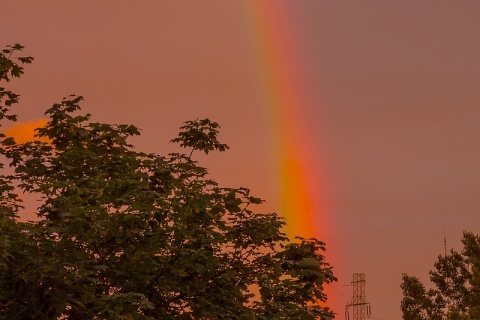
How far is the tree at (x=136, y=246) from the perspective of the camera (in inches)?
906

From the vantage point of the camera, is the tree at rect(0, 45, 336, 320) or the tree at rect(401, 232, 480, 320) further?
the tree at rect(401, 232, 480, 320)

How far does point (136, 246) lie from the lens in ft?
80.7

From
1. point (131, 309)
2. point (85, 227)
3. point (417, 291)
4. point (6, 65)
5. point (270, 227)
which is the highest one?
point (417, 291)

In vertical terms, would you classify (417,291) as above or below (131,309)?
above

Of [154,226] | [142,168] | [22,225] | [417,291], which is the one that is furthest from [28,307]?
[417,291]

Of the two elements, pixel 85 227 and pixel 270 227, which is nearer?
pixel 85 227

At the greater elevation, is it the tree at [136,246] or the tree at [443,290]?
the tree at [443,290]

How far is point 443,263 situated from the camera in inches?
2633

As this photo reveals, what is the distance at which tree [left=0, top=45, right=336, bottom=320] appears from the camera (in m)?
23.0

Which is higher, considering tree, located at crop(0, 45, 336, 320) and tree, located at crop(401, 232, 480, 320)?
tree, located at crop(401, 232, 480, 320)

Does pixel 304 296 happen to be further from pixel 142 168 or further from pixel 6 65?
pixel 6 65

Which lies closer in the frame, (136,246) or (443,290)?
(136,246)

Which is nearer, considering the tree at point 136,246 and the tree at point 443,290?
the tree at point 136,246

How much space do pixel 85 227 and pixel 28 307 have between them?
2.45 m
